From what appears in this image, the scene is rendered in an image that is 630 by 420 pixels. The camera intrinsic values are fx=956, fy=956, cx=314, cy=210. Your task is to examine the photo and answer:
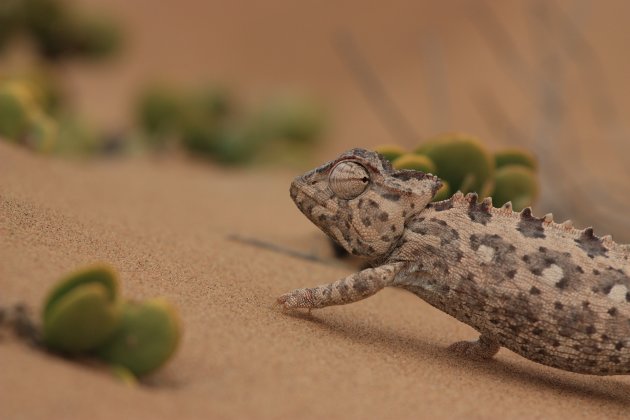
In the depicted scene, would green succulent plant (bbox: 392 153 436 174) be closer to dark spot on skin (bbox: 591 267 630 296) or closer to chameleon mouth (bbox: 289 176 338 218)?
chameleon mouth (bbox: 289 176 338 218)

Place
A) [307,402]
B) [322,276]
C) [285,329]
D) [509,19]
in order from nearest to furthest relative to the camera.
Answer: [307,402] < [285,329] < [322,276] < [509,19]

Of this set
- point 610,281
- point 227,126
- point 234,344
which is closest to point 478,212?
point 610,281

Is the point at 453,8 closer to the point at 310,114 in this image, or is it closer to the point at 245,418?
the point at 310,114

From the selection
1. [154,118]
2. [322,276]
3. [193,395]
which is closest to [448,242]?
[322,276]

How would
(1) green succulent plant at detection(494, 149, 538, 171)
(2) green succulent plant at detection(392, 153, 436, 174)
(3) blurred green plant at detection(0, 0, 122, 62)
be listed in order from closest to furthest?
(2) green succulent plant at detection(392, 153, 436, 174) → (1) green succulent plant at detection(494, 149, 538, 171) → (3) blurred green plant at detection(0, 0, 122, 62)

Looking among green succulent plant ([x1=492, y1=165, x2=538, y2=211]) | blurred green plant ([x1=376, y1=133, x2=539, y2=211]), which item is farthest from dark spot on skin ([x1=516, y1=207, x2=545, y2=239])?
green succulent plant ([x1=492, y1=165, x2=538, y2=211])

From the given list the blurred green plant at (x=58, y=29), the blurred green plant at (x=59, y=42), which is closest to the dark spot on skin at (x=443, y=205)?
the blurred green plant at (x=59, y=42)
